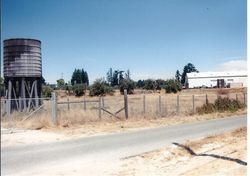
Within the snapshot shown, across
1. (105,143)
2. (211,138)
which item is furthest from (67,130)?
(211,138)

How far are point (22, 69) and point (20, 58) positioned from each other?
2.28 ft

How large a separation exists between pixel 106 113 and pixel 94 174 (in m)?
14.7

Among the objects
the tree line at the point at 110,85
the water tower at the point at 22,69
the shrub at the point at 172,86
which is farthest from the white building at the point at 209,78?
the water tower at the point at 22,69

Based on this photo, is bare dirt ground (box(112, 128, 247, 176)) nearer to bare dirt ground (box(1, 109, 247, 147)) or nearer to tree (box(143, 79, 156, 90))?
bare dirt ground (box(1, 109, 247, 147))

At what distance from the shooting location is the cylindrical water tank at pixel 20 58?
24766 mm

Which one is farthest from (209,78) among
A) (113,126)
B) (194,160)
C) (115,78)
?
(194,160)

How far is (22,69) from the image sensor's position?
24.8m

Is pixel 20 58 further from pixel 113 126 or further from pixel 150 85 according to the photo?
pixel 150 85

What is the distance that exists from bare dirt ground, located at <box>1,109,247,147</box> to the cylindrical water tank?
5.11 metres

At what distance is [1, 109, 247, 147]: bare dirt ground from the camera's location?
15.5m

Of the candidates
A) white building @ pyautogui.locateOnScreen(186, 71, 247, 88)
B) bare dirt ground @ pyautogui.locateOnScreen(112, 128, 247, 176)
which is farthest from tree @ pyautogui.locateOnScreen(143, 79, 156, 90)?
bare dirt ground @ pyautogui.locateOnScreen(112, 128, 247, 176)

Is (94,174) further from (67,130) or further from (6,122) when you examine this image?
(6,122)

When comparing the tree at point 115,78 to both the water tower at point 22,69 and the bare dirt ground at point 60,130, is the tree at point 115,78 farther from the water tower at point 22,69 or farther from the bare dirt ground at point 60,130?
the bare dirt ground at point 60,130

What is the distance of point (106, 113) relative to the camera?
23703mm
